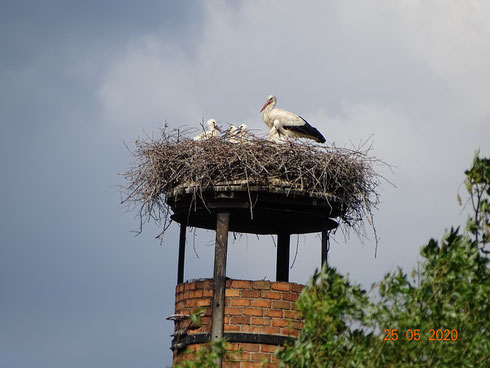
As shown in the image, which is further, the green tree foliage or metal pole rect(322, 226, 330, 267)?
metal pole rect(322, 226, 330, 267)

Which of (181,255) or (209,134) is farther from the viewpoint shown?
(181,255)

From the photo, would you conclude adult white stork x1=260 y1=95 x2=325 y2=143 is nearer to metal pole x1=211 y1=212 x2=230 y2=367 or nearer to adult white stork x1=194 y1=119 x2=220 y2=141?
adult white stork x1=194 y1=119 x2=220 y2=141

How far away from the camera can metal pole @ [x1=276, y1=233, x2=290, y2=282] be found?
13.5m

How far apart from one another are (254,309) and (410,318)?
433 cm

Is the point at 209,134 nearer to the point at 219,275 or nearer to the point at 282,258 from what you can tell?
the point at 219,275

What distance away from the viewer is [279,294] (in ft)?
39.0

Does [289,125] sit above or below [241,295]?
above

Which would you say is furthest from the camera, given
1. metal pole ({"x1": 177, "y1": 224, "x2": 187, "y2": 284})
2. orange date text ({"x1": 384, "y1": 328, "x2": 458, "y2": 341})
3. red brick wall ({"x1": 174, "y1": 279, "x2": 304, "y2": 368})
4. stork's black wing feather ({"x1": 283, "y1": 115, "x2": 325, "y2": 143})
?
stork's black wing feather ({"x1": 283, "y1": 115, "x2": 325, "y2": 143})

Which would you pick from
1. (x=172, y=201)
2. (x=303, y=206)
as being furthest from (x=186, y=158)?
(x=303, y=206)

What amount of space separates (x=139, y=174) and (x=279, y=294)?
2192 mm

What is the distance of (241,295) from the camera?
1182cm

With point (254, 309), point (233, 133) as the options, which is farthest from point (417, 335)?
point (233, 133)

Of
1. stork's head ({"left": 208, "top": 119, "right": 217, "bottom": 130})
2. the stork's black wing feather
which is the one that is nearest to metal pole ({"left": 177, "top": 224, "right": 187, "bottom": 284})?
stork's head ({"left": 208, "top": 119, "right": 217, "bottom": 130})

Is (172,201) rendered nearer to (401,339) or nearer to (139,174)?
(139,174)
